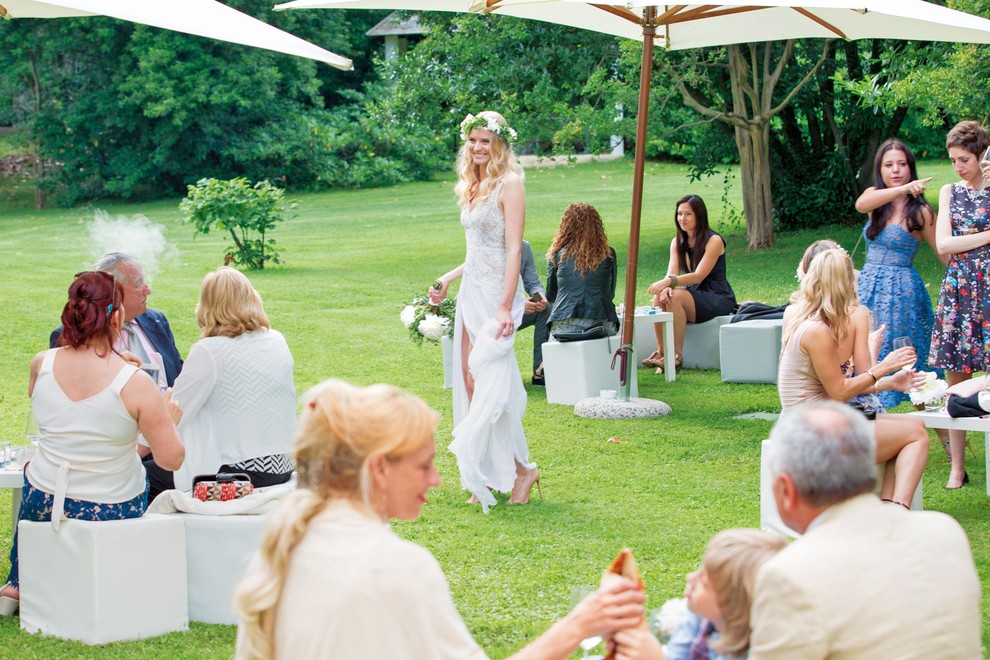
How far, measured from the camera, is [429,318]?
32.4 ft

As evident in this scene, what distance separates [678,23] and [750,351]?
2.70 metres

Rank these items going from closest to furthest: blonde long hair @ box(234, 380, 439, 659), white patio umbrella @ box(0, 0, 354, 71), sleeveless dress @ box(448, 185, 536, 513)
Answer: blonde long hair @ box(234, 380, 439, 659) < white patio umbrella @ box(0, 0, 354, 71) < sleeveless dress @ box(448, 185, 536, 513)

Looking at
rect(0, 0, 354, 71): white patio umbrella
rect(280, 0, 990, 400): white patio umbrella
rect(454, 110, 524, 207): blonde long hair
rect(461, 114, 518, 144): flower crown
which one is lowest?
rect(454, 110, 524, 207): blonde long hair

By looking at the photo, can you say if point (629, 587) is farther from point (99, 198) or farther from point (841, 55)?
point (99, 198)

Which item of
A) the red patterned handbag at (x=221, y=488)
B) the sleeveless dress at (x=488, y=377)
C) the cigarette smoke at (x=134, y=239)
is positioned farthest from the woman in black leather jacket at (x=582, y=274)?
the cigarette smoke at (x=134, y=239)

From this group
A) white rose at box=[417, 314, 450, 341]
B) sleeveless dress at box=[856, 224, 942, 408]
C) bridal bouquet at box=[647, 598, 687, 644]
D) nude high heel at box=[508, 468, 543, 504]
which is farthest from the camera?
white rose at box=[417, 314, 450, 341]

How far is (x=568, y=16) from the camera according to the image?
30.3ft

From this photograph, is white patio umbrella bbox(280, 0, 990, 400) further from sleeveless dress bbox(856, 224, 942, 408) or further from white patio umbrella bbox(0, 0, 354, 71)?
white patio umbrella bbox(0, 0, 354, 71)

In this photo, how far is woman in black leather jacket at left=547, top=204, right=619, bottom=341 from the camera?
944cm

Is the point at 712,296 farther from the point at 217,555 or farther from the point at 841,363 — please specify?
the point at 217,555

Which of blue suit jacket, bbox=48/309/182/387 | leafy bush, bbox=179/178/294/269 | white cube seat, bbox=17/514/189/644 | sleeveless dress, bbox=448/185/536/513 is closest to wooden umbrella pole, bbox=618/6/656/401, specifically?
sleeveless dress, bbox=448/185/536/513

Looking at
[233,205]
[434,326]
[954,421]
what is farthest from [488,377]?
[233,205]

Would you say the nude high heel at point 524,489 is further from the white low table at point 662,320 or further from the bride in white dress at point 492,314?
the white low table at point 662,320

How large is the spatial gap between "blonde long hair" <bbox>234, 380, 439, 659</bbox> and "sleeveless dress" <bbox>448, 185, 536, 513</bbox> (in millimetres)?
4037
